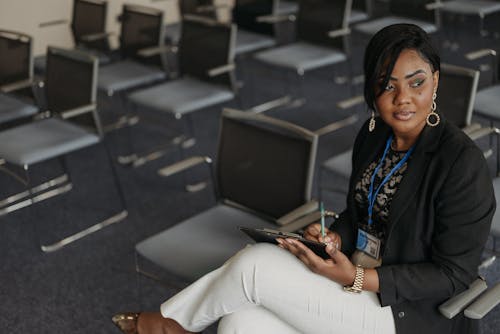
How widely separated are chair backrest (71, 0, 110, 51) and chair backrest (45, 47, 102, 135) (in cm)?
137

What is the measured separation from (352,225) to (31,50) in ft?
9.75

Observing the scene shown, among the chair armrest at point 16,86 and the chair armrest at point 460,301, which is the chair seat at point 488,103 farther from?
the chair armrest at point 16,86

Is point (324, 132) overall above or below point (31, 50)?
below

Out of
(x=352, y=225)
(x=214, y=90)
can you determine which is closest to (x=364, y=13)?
(x=214, y=90)

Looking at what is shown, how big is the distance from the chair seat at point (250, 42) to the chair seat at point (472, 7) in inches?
65.8

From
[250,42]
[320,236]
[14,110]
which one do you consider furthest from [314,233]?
[250,42]

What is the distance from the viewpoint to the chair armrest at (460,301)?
195 cm

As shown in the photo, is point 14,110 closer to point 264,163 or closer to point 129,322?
point 264,163

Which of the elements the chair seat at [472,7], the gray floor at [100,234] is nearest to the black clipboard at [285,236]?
the gray floor at [100,234]

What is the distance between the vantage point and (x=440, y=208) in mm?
1896

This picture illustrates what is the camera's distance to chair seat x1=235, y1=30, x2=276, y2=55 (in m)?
5.34

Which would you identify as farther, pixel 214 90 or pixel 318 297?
pixel 214 90

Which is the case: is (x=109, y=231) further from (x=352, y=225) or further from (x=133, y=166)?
(x=352, y=225)

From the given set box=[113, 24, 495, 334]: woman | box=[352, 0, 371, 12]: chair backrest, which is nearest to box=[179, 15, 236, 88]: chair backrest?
box=[352, 0, 371, 12]: chair backrest
